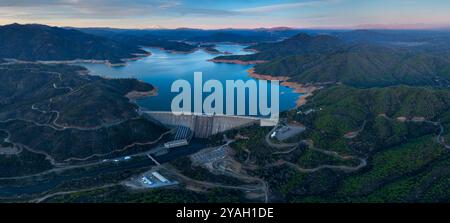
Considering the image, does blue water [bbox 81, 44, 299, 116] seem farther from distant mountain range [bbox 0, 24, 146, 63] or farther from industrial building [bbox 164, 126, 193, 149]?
industrial building [bbox 164, 126, 193, 149]

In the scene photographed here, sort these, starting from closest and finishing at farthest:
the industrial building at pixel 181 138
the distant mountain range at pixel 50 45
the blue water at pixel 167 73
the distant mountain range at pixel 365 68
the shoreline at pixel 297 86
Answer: the industrial building at pixel 181 138
the blue water at pixel 167 73
the shoreline at pixel 297 86
the distant mountain range at pixel 365 68
the distant mountain range at pixel 50 45

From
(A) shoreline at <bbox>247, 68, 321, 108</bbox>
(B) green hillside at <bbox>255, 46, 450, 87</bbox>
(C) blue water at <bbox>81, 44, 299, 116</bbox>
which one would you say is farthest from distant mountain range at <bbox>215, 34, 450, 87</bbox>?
(C) blue water at <bbox>81, 44, 299, 116</bbox>

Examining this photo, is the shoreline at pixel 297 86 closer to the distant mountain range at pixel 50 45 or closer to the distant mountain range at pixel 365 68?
the distant mountain range at pixel 365 68

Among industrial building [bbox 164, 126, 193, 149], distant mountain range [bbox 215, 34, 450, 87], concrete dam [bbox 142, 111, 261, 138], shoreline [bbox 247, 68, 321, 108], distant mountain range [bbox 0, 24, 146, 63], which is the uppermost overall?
distant mountain range [bbox 0, 24, 146, 63]

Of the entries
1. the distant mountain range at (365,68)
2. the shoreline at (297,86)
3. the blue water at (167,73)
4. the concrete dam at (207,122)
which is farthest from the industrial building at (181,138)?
the distant mountain range at (365,68)

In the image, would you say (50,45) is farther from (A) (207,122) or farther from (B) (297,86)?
(A) (207,122)

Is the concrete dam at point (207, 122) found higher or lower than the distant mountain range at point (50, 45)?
lower
